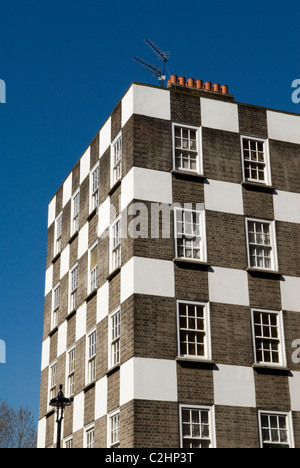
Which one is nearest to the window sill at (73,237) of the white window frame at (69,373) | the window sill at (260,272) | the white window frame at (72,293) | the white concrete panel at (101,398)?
the white window frame at (72,293)

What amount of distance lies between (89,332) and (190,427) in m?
6.50

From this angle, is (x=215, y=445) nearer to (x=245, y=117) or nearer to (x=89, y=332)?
(x=89, y=332)

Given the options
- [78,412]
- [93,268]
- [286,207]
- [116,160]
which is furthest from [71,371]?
[286,207]

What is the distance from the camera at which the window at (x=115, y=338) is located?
26.1m

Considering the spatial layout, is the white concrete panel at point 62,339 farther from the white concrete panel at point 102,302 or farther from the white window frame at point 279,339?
the white window frame at point 279,339

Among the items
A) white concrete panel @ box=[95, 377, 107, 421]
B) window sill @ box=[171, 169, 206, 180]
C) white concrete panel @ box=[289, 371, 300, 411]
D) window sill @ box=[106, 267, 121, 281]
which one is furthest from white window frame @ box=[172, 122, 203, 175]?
white concrete panel @ box=[95, 377, 107, 421]

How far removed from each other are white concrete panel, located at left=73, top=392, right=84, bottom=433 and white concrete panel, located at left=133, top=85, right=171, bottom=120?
34.6 ft

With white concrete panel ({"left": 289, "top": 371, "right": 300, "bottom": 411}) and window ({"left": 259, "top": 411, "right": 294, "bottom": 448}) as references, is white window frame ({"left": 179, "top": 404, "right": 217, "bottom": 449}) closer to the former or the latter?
window ({"left": 259, "top": 411, "right": 294, "bottom": 448})

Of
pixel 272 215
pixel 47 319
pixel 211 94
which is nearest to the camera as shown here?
pixel 272 215

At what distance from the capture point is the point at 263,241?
91.0ft

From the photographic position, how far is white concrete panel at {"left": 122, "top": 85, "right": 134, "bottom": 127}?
91.6 ft

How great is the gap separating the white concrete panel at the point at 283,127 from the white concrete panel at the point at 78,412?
1215 centimetres
